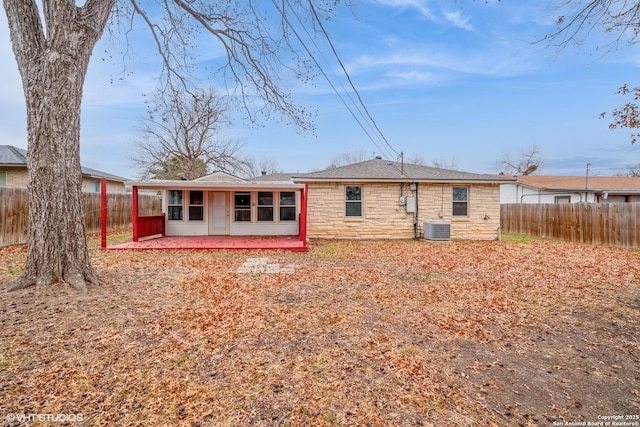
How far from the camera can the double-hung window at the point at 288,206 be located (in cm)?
1320

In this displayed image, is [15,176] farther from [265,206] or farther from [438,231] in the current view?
[438,231]

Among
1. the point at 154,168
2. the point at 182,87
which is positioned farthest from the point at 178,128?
the point at 182,87

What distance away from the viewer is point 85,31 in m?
4.96

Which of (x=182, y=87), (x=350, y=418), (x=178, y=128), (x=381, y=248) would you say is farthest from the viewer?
(x=178, y=128)

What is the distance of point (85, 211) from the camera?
44.6 feet

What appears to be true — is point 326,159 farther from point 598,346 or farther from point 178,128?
point 598,346

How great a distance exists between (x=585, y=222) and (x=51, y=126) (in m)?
16.5

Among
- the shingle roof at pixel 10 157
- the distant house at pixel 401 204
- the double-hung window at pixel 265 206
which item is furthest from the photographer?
the shingle roof at pixel 10 157

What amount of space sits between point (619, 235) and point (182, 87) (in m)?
15.3

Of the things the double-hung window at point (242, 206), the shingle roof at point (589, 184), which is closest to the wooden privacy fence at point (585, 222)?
the shingle roof at point (589, 184)

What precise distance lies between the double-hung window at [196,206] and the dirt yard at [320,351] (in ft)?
22.2

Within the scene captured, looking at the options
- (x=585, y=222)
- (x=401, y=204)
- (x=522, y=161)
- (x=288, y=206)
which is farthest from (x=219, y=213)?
(x=522, y=161)

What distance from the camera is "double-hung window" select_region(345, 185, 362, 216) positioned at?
12969 mm

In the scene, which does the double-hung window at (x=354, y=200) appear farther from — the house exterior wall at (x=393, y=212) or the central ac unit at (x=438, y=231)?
the central ac unit at (x=438, y=231)
